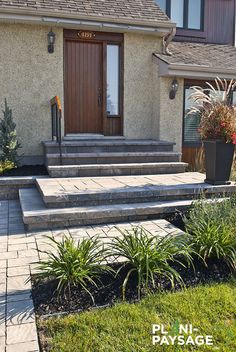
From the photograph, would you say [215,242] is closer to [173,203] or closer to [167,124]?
[173,203]

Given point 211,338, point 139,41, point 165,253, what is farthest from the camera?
point 139,41

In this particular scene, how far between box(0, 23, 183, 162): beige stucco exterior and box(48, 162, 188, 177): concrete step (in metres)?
1.44

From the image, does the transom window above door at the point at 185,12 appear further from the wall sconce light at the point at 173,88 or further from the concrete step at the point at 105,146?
the concrete step at the point at 105,146

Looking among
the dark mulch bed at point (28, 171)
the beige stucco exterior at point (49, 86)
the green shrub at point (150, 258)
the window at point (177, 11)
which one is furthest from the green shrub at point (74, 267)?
the window at point (177, 11)

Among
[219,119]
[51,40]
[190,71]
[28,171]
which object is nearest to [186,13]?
[190,71]

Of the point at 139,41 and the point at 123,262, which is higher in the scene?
the point at 139,41

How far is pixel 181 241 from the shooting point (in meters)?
3.61

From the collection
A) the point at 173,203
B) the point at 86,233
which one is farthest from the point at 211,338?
the point at 173,203

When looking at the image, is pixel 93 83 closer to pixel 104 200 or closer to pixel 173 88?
pixel 173 88

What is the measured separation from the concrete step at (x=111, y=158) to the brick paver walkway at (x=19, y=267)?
4.55 feet

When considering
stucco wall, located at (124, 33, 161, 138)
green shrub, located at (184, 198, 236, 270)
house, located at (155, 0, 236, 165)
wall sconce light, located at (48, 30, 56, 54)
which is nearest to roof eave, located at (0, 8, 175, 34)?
wall sconce light, located at (48, 30, 56, 54)

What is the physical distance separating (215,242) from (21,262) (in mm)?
2051

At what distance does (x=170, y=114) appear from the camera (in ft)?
27.8

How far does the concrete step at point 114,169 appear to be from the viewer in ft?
21.5
